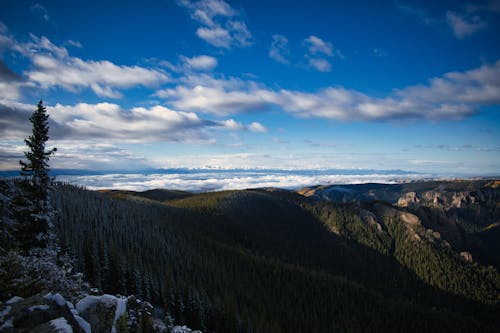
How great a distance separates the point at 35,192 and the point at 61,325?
3172 cm

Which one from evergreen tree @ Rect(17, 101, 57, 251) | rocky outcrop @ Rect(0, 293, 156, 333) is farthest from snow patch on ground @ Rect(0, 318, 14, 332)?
evergreen tree @ Rect(17, 101, 57, 251)

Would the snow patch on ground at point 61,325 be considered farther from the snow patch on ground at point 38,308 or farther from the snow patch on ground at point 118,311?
the snow patch on ground at point 118,311

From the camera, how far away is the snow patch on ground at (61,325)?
9984 millimetres

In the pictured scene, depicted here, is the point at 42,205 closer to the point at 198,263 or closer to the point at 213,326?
the point at 213,326

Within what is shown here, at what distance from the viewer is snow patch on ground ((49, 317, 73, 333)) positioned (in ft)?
32.8

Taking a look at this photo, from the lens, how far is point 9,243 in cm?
3250

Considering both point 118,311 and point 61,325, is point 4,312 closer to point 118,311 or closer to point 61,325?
point 61,325

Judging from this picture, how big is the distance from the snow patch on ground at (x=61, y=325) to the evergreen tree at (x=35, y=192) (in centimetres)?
2924

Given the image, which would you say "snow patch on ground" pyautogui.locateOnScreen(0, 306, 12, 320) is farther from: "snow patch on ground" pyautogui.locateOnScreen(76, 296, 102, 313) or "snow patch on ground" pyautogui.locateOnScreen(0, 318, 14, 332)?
"snow patch on ground" pyautogui.locateOnScreen(76, 296, 102, 313)

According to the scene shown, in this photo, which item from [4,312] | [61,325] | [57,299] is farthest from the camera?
[57,299]

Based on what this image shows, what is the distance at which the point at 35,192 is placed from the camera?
3400 centimetres

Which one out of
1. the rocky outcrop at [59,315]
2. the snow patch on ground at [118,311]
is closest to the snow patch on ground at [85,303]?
the rocky outcrop at [59,315]

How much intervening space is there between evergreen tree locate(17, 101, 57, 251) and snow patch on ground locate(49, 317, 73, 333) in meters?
29.2

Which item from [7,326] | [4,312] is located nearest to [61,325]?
[7,326]
